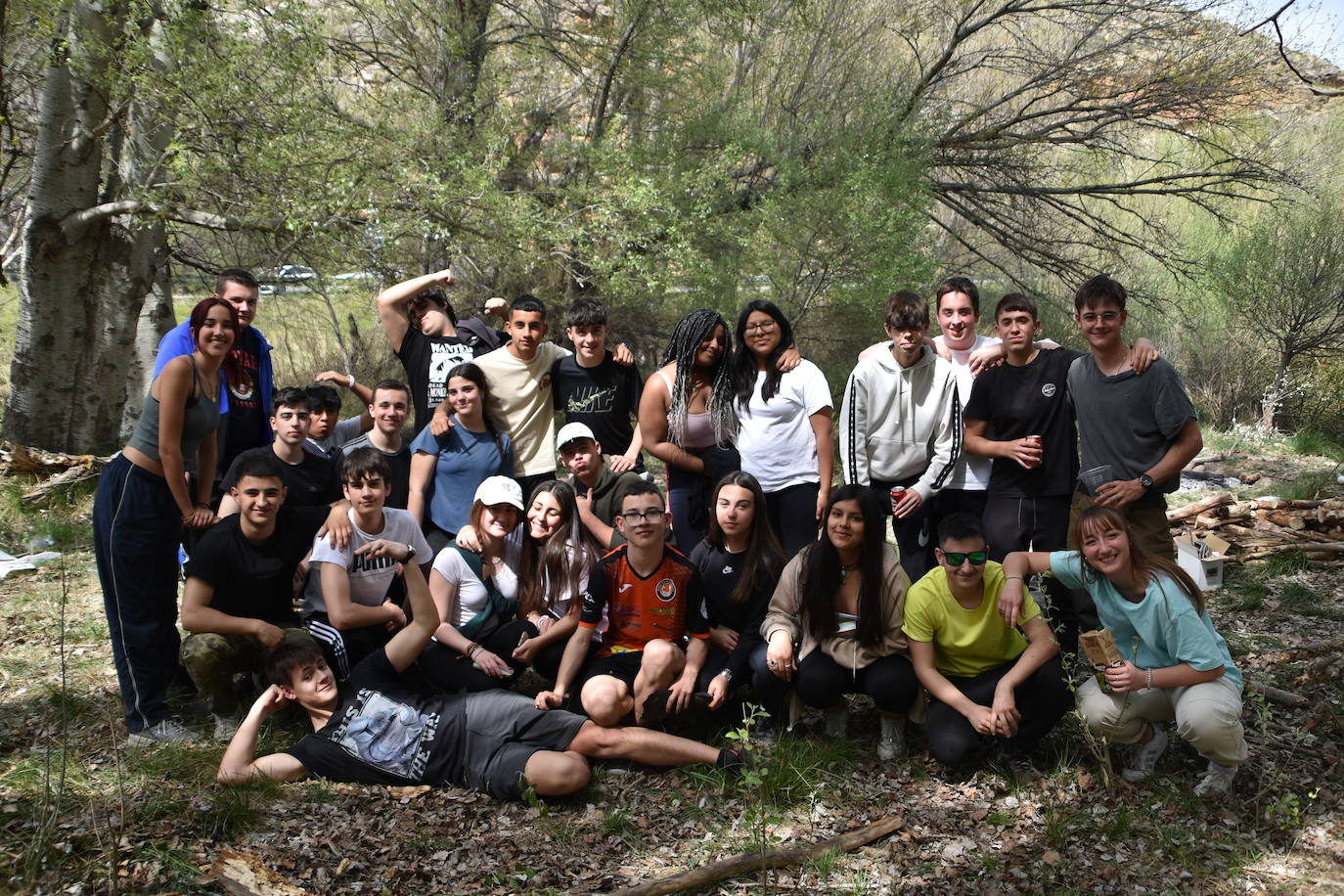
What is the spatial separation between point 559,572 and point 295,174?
491 cm

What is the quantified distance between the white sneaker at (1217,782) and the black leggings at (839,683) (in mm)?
998

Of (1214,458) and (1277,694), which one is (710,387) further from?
(1214,458)

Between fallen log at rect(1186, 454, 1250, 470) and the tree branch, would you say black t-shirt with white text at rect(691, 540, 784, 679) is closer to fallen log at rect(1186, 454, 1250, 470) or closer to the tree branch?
the tree branch

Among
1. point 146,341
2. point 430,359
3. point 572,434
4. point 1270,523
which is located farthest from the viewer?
point 146,341

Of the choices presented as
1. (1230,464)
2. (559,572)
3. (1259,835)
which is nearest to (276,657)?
(559,572)

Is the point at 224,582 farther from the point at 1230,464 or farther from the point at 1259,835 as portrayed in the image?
the point at 1230,464

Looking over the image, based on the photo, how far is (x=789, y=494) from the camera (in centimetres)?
425

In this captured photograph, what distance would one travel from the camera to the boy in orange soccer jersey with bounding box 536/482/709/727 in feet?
12.1

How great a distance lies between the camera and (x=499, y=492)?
161 inches

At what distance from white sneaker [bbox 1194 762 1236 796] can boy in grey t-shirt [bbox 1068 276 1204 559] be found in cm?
87

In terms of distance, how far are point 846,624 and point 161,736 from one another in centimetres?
270

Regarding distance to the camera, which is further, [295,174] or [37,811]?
[295,174]

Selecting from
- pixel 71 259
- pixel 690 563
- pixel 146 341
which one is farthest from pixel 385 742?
pixel 146 341

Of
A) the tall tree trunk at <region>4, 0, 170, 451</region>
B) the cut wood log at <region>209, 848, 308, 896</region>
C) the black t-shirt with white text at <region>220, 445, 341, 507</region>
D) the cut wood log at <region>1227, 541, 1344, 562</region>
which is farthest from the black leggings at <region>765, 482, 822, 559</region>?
the tall tree trunk at <region>4, 0, 170, 451</region>
